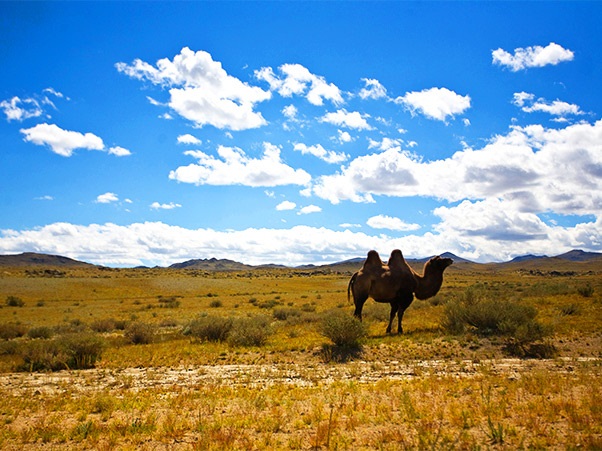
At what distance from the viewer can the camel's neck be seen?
57.7ft

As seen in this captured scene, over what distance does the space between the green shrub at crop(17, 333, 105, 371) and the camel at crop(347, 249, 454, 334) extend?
32.5 feet

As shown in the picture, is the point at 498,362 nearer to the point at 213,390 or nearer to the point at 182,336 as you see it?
the point at 213,390

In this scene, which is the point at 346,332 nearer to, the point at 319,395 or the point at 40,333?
the point at 319,395

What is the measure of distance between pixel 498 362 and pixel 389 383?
4068 mm

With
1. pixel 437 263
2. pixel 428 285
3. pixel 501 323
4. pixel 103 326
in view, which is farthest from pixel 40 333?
pixel 501 323

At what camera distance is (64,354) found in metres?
14.4

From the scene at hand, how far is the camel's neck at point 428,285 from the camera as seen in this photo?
17.6m

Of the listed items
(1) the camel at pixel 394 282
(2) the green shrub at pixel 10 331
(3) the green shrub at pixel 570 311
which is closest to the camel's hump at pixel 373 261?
(1) the camel at pixel 394 282

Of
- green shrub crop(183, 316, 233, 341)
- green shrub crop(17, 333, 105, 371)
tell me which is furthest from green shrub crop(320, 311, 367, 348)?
green shrub crop(17, 333, 105, 371)

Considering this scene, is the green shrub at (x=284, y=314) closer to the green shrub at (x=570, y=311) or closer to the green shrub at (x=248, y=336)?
the green shrub at (x=248, y=336)

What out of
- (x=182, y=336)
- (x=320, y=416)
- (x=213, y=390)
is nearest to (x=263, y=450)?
(x=320, y=416)

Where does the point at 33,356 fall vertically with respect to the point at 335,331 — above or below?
below

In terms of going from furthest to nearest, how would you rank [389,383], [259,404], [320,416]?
[389,383] < [259,404] < [320,416]

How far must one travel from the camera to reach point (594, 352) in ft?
41.8
